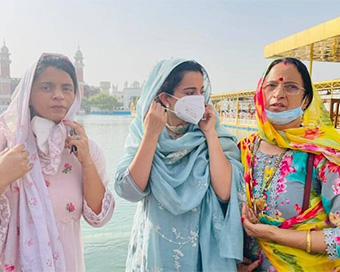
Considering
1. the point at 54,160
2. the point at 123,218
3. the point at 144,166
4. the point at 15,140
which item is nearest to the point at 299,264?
the point at 144,166

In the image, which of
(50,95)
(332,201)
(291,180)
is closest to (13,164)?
(50,95)

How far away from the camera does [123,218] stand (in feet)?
12.2

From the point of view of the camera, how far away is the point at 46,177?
3.91 ft

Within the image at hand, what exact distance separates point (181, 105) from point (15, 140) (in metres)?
0.64

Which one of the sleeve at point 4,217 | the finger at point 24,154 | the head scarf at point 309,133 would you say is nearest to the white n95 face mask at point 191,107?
the head scarf at point 309,133

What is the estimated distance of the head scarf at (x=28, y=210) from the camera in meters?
1.09

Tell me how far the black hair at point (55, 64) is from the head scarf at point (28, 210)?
25 millimetres

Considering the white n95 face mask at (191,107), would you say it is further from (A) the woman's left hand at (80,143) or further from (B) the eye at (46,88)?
(B) the eye at (46,88)

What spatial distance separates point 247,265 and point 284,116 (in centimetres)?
60

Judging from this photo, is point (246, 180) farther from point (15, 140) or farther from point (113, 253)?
point (113, 253)

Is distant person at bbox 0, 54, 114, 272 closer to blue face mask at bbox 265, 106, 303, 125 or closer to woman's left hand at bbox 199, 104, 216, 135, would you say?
woman's left hand at bbox 199, 104, 216, 135

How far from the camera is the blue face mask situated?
117cm

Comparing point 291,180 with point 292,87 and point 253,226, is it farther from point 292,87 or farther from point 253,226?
point 292,87

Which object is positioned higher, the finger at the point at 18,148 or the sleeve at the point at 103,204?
the finger at the point at 18,148
